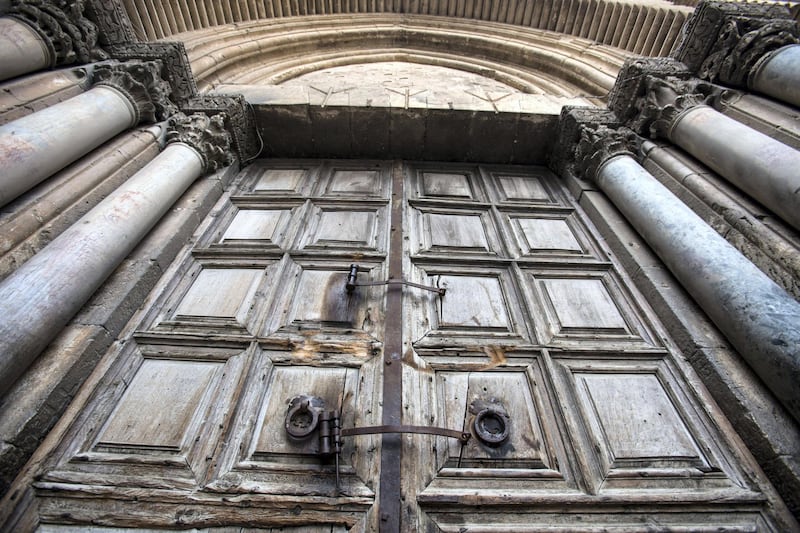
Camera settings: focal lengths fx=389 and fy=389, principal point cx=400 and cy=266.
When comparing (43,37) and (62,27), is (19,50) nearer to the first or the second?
(43,37)

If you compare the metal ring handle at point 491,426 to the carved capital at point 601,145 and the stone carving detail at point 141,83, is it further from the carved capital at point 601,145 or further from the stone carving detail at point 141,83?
the stone carving detail at point 141,83

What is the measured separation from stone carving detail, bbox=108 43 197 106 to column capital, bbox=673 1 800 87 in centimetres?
513

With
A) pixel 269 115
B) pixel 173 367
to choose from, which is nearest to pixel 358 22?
pixel 269 115

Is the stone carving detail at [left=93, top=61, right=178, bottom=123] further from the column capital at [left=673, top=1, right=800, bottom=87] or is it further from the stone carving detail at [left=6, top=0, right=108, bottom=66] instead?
the column capital at [left=673, top=1, right=800, bottom=87]

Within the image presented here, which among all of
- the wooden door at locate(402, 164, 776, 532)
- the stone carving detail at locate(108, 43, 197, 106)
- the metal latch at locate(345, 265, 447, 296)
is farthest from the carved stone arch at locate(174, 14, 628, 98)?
the metal latch at locate(345, 265, 447, 296)

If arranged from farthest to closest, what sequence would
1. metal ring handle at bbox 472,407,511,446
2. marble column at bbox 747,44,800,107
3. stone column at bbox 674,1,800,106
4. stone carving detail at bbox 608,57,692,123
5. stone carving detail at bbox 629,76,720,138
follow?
stone carving detail at bbox 608,57,692,123 < stone carving detail at bbox 629,76,720,138 < stone column at bbox 674,1,800,106 < marble column at bbox 747,44,800,107 < metal ring handle at bbox 472,407,511,446

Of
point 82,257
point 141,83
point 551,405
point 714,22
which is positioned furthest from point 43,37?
point 714,22

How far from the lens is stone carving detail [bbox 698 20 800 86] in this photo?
3.39 m

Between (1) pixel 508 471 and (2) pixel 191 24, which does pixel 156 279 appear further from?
(2) pixel 191 24

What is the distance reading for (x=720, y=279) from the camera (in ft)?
7.66

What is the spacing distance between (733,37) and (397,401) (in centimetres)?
444

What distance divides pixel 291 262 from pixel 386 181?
5.12ft

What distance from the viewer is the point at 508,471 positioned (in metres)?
1.91

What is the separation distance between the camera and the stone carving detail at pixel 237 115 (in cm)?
396
